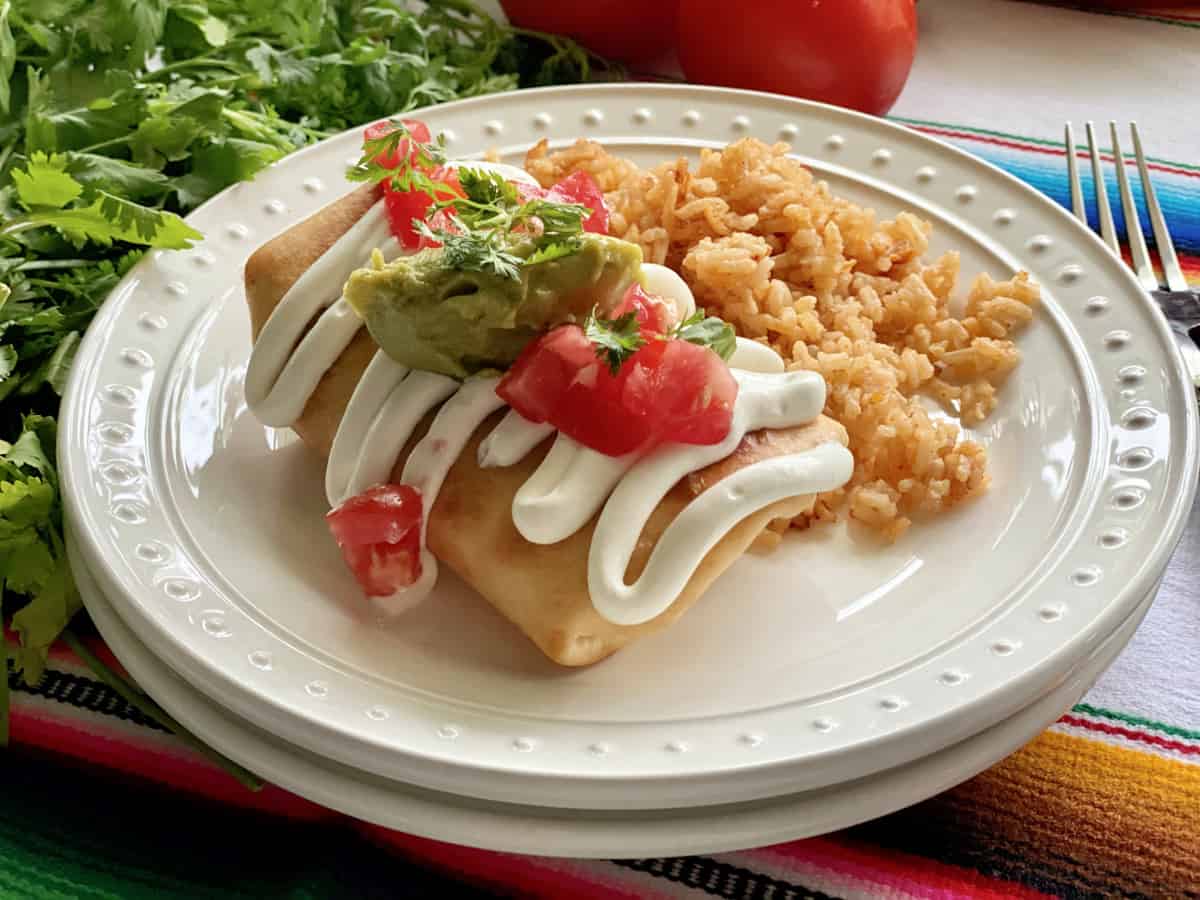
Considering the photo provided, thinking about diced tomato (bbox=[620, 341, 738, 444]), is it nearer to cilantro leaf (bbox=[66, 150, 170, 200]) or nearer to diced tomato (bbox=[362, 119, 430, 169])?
diced tomato (bbox=[362, 119, 430, 169])

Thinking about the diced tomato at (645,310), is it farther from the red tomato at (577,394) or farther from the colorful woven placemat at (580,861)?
the colorful woven placemat at (580,861)

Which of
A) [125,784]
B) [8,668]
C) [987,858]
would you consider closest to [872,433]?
[987,858]

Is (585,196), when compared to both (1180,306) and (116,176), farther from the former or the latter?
(1180,306)

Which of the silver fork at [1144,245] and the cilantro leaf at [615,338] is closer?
the cilantro leaf at [615,338]

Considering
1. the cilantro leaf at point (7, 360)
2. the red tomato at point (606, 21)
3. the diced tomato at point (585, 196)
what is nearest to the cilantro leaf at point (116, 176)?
the cilantro leaf at point (7, 360)

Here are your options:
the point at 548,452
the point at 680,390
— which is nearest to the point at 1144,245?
the point at 680,390

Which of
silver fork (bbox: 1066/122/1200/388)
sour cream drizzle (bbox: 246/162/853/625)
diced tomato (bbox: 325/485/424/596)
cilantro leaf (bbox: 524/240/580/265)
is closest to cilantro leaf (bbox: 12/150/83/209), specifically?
sour cream drizzle (bbox: 246/162/853/625)
